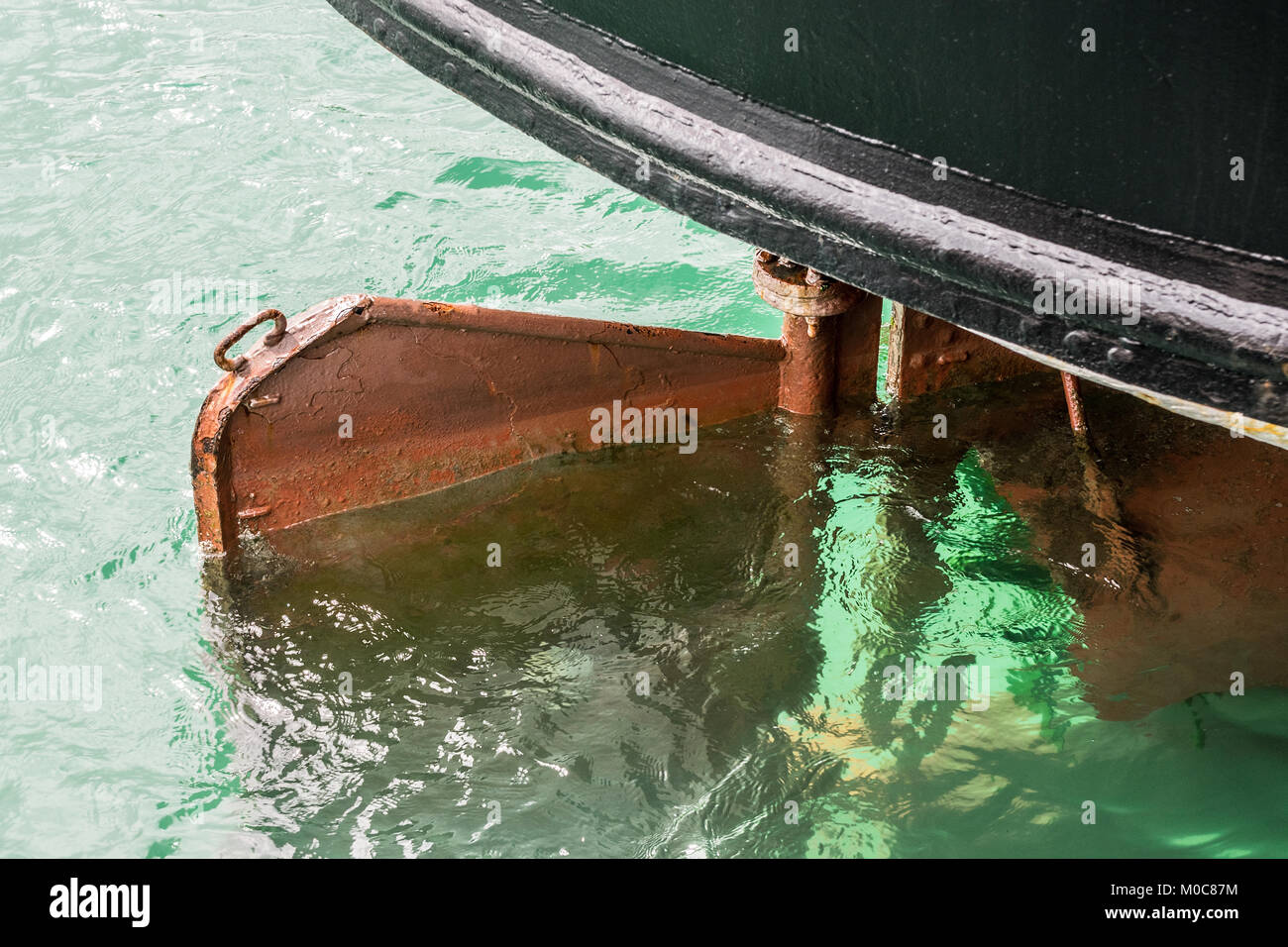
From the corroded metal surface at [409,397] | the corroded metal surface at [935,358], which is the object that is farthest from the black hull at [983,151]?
the corroded metal surface at [935,358]

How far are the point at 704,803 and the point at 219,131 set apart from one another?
5.41m

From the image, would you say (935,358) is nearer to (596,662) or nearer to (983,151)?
(596,662)

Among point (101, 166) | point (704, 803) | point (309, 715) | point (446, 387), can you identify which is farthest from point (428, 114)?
point (704, 803)

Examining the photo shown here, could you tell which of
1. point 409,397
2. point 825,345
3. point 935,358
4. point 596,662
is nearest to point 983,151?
point 596,662

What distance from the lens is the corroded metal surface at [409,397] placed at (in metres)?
3.64

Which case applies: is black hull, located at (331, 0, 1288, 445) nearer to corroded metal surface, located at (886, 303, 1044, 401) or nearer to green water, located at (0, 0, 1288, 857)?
green water, located at (0, 0, 1288, 857)

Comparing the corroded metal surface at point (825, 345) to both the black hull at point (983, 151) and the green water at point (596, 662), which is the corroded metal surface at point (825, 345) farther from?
the black hull at point (983, 151)

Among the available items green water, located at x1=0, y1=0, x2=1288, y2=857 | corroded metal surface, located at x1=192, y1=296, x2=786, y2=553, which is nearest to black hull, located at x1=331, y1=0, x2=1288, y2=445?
corroded metal surface, located at x1=192, y1=296, x2=786, y2=553

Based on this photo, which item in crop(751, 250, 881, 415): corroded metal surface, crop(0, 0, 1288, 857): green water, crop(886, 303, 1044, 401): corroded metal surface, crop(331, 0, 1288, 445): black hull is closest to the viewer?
crop(331, 0, 1288, 445): black hull

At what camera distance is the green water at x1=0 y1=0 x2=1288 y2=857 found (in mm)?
3344

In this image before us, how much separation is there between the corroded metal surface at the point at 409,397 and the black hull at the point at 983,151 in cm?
153

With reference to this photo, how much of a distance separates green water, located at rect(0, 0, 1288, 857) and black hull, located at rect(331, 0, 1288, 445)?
175 centimetres

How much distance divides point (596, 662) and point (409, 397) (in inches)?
40.3

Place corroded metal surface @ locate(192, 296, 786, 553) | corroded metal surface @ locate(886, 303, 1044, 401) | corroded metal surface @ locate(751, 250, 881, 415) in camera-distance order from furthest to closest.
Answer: corroded metal surface @ locate(886, 303, 1044, 401) → corroded metal surface @ locate(751, 250, 881, 415) → corroded metal surface @ locate(192, 296, 786, 553)
